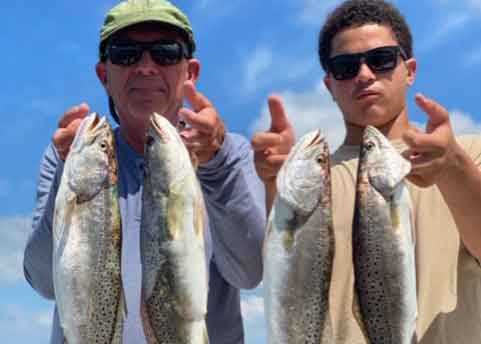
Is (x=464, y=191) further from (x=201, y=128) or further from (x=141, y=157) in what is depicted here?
(x=141, y=157)

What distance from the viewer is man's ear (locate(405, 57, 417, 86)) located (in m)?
6.47

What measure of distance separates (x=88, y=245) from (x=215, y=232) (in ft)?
3.14

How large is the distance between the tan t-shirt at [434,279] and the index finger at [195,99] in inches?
Answer: 65.1

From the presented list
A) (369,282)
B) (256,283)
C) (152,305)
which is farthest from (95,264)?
(369,282)

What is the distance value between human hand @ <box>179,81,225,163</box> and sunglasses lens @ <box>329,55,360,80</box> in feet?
5.55

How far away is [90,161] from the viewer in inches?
189

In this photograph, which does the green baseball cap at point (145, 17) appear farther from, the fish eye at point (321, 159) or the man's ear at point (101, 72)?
the fish eye at point (321, 159)

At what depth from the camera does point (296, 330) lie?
453cm

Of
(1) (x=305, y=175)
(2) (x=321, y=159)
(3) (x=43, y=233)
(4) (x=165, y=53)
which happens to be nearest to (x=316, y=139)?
(2) (x=321, y=159)

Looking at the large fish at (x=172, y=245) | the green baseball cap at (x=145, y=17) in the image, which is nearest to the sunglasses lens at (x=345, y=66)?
the green baseball cap at (x=145, y=17)

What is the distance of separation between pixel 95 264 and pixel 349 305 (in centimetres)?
202

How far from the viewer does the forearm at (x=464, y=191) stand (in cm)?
456

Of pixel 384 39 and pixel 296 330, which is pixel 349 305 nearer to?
pixel 296 330

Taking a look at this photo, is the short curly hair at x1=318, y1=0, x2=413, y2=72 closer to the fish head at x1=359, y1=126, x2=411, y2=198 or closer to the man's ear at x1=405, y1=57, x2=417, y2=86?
the man's ear at x1=405, y1=57, x2=417, y2=86
